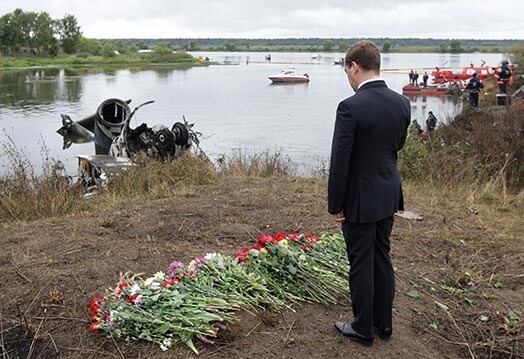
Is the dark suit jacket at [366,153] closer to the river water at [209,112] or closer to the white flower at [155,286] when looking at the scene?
the white flower at [155,286]

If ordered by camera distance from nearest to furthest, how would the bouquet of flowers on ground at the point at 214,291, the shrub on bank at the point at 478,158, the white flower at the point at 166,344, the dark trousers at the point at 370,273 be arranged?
1. the dark trousers at the point at 370,273
2. the white flower at the point at 166,344
3. the bouquet of flowers on ground at the point at 214,291
4. the shrub on bank at the point at 478,158

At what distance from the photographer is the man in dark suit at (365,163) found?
311 cm

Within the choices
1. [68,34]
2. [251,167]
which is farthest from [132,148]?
[68,34]

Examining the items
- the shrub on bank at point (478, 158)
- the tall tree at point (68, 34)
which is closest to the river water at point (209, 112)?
the shrub on bank at point (478, 158)

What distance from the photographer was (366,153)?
3.18 metres

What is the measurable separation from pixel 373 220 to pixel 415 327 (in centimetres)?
111

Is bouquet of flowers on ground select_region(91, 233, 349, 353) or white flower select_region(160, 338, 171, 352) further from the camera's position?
bouquet of flowers on ground select_region(91, 233, 349, 353)

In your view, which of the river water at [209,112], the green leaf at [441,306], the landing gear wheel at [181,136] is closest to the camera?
the green leaf at [441,306]

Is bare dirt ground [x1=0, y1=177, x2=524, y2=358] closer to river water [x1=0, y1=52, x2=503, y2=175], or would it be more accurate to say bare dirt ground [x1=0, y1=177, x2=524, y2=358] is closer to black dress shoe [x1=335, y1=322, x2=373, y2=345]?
black dress shoe [x1=335, y1=322, x2=373, y2=345]

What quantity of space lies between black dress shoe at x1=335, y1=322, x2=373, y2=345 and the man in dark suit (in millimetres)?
196

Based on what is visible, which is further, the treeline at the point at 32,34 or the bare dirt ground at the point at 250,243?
the treeline at the point at 32,34

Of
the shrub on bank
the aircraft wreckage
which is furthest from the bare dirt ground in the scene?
the aircraft wreckage

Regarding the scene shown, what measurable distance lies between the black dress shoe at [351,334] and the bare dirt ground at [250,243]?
4 centimetres

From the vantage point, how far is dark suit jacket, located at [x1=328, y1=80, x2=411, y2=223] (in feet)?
10.2
